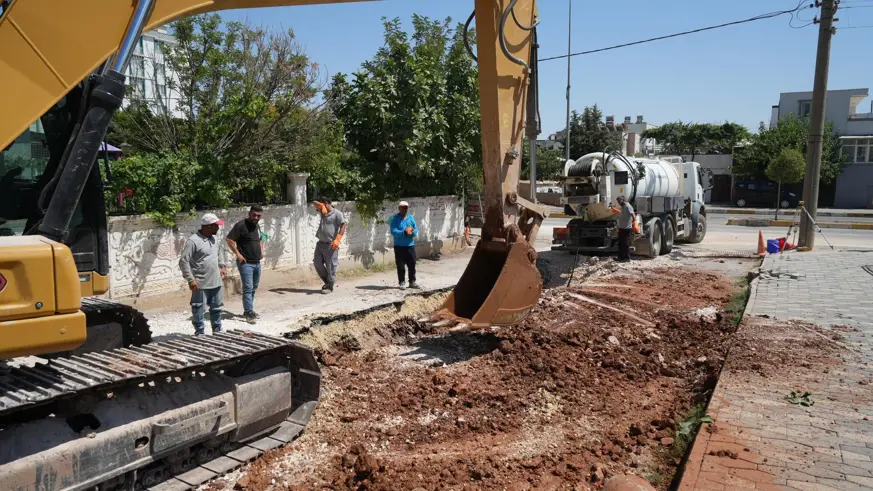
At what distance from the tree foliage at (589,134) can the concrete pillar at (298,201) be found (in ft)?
106

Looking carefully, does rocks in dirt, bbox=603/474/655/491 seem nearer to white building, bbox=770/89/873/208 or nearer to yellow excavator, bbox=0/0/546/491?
yellow excavator, bbox=0/0/546/491

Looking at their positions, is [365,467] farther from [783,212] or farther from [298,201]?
[783,212]

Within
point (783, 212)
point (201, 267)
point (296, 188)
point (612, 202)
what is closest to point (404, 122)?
point (296, 188)

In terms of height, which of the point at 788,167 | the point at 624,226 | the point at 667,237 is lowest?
the point at 667,237

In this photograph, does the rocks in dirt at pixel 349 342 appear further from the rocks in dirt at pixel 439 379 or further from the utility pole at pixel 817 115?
the utility pole at pixel 817 115

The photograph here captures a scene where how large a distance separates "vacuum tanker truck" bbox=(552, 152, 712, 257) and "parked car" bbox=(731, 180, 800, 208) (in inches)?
985

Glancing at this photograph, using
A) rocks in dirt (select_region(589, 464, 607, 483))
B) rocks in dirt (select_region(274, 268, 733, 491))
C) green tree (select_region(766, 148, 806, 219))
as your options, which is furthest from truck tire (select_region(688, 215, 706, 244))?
rocks in dirt (select_region(589, 464, 607, 483))

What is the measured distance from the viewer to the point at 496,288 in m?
6.46

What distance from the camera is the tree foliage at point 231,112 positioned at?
1177 cm

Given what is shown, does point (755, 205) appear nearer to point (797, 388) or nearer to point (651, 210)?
point (651, 210)

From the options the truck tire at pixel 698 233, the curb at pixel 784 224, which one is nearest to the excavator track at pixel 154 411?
the truck tire at pixel 698 233

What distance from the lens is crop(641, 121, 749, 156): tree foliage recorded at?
5166cm

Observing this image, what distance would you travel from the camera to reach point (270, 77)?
12.9 m

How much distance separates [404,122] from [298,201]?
12.4 feet
